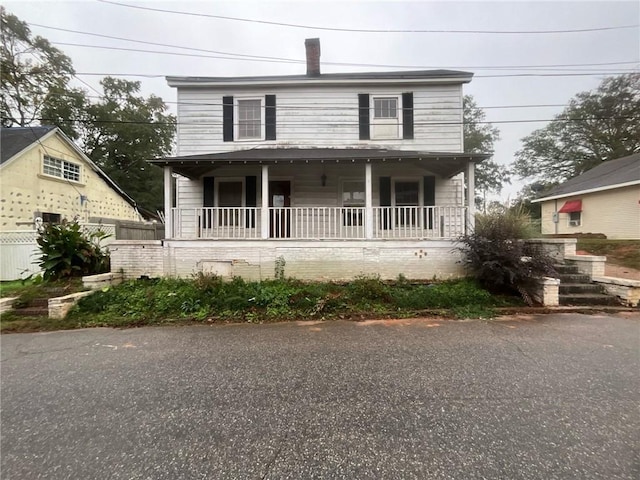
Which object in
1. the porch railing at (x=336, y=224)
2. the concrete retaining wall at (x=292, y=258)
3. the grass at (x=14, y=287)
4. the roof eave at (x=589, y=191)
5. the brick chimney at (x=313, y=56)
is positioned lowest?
the grass at (x=14, y=287)

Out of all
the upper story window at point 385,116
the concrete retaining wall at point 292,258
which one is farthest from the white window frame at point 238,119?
the concrete retaining wall at point 292,258

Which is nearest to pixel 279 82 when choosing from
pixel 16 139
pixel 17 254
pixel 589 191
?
pixel 17 254

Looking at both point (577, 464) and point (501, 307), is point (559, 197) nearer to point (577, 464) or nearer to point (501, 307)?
point (501, 307)

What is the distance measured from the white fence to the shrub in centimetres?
1152

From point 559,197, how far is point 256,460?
22306 mm

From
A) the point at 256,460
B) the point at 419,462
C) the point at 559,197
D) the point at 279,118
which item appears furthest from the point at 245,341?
the point at 559,197

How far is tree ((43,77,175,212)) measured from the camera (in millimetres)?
24234

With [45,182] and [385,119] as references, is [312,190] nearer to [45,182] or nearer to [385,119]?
[385,119]

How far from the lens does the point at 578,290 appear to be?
20.5 ft

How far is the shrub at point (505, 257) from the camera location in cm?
595

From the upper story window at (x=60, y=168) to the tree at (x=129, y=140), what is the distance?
11.4 m

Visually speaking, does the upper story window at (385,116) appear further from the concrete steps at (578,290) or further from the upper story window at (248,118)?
the concrete steps at (578,290)

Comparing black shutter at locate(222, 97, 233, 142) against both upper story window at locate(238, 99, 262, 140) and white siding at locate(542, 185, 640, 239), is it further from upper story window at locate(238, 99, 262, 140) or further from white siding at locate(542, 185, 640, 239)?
white siding at locate(542, 185, 640, 239)

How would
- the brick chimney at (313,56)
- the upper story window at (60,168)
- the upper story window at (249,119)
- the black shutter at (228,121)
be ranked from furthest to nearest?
1. the upper story window at (60,168)
2. the brick chimney at (313,56)
3. the upper story window at (249,119)
4. the black shutter at (228,121)
